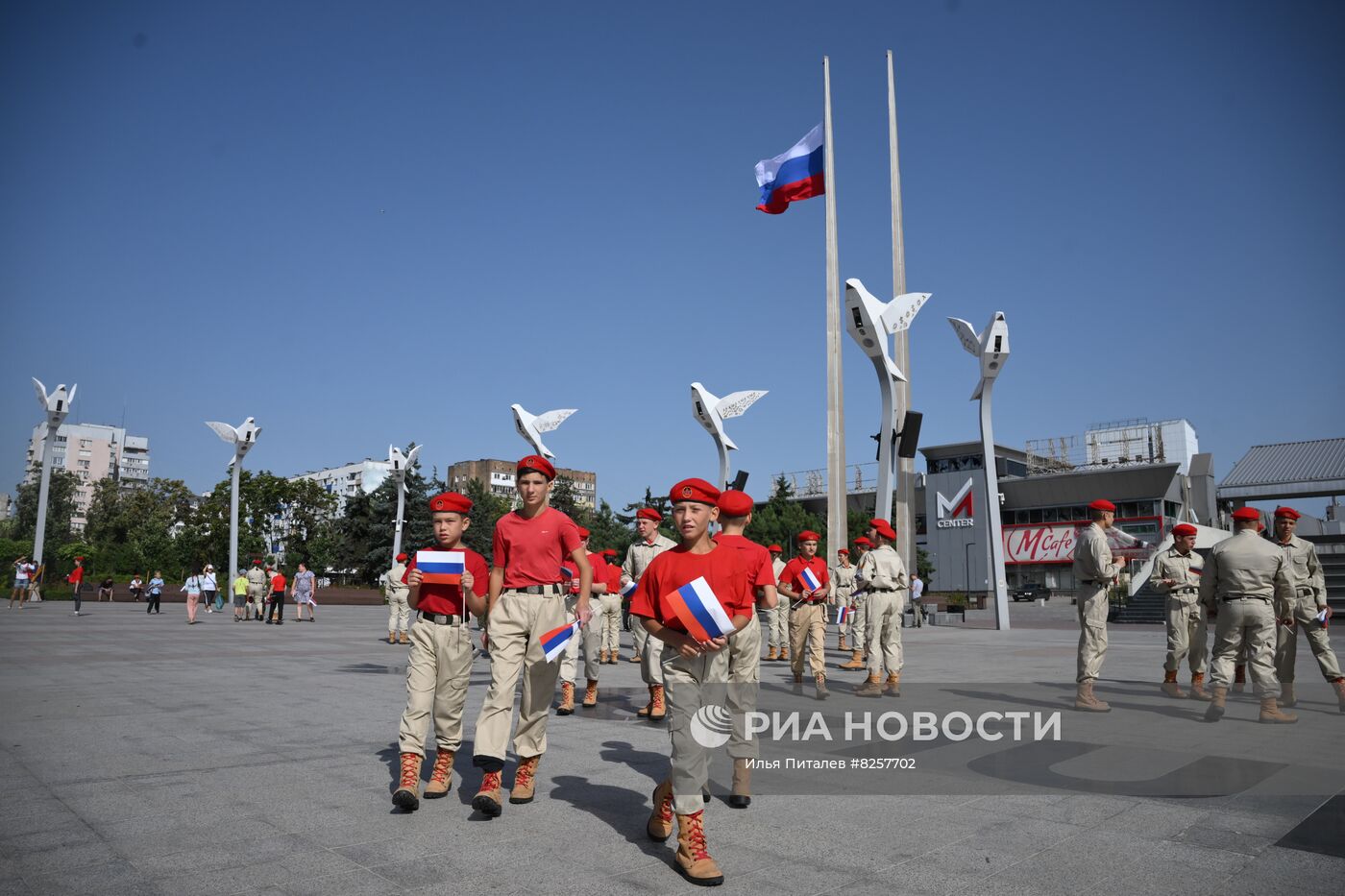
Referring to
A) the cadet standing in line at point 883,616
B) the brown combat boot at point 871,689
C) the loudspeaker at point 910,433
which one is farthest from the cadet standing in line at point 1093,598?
the loudspeaker at point 910,433

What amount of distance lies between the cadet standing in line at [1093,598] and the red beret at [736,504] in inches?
166

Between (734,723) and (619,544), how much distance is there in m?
47.1

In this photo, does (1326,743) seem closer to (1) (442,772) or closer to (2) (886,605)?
(2) (886,605)

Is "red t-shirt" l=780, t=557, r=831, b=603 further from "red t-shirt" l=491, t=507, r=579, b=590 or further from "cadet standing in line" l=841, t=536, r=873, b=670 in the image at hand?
"red t-shirt" l=491, t=507, r=579, b=590

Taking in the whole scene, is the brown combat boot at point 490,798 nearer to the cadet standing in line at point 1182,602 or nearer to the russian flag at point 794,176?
the cadet standing in line at point 1182,602

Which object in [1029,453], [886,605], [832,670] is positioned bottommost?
[832,670]

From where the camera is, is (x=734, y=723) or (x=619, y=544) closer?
(x=734, y=723)

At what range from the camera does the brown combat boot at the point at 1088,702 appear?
8.60m

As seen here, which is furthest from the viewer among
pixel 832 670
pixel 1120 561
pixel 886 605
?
pixel 832 670

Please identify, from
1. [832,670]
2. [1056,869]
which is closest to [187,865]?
[1056,869]

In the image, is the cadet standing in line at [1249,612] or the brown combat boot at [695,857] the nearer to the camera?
the brown combat boot at [695,857]

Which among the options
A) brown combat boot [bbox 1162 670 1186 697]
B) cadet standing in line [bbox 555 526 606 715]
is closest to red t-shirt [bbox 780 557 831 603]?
cadet standing in line [bbox 555 526 606 715]

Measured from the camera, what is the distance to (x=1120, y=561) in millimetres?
8727

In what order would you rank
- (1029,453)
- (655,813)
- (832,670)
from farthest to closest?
1. (1029,453)
2. (832,670)
3. (655,813)
